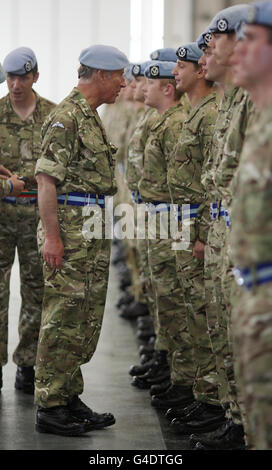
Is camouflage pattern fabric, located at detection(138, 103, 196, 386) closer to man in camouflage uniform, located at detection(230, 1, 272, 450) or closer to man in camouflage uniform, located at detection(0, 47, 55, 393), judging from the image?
man in camouflage uniform, located at detection(0, 47, 55, 393)

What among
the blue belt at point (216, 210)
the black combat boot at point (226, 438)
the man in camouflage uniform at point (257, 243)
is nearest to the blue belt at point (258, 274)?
the man in camouflage uniform at point (257, 243)

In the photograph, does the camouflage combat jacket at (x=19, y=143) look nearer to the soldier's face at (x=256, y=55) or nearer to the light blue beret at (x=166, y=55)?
the light blue beret at (x=166, y=55)

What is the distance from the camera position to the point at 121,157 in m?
8.58

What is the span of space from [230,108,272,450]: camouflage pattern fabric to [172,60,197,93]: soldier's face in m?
1.99

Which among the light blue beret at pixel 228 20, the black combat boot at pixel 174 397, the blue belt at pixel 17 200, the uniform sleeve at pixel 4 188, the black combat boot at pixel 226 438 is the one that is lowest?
the black combat boot at pixel 174 397

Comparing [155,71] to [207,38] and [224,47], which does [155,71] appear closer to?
[207,38]

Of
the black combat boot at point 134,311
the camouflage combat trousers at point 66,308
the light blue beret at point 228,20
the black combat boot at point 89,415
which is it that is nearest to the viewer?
the light blue beret at point 228,20

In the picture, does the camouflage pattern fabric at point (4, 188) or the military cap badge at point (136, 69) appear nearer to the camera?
the camouflage pattern fabric at point (4, 188)

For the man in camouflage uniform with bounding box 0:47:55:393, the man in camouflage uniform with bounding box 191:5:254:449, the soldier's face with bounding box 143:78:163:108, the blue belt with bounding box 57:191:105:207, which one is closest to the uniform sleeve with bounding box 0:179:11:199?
the man in camouflage uniform with bounding box 0:47:55:393

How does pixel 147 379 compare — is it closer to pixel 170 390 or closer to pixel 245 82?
pixel 170 390

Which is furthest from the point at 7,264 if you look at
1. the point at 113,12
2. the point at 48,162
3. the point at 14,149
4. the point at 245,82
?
the point at 113,12

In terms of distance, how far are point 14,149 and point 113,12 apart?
10872 millimetres

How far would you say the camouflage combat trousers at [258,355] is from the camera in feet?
7.10

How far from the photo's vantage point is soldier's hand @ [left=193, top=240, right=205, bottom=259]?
154 inches
